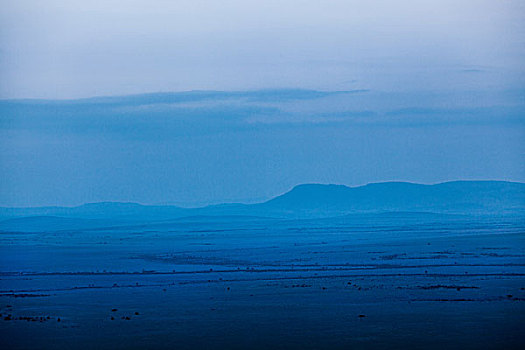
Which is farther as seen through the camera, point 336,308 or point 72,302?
point 72,302

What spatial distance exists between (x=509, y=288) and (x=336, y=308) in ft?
22.3

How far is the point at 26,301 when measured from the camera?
28.9m

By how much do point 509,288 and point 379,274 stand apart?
7.17m

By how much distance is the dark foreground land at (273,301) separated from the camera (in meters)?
21.2

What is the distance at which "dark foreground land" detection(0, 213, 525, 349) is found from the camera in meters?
21.2

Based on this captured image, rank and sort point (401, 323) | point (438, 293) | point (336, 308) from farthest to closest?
point (438, 293) < point (336, 308) < point (401, 323)

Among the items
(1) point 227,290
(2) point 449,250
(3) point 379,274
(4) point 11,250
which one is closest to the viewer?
(1) point 227,290

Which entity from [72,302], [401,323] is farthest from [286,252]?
[401,323]

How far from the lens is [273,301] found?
91.1 feet

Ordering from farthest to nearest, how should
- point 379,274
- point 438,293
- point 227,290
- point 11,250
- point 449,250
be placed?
point 11,250
point 449,250
point 379,274
point 227,290
point 438,293

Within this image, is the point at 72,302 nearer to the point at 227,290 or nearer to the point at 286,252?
the point at 227,290

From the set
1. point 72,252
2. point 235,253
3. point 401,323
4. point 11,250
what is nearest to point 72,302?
point 401,323

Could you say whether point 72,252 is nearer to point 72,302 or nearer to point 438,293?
point 72,302

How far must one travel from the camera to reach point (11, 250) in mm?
62281
